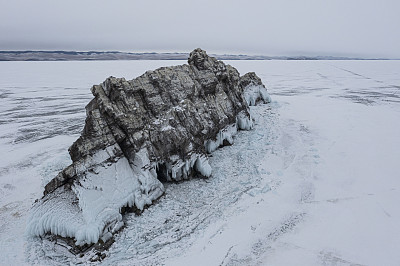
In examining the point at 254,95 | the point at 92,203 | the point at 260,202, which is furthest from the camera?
the point at 254,95

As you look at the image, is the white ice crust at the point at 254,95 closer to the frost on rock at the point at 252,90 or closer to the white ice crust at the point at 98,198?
the frost on rock at the point at 252,90

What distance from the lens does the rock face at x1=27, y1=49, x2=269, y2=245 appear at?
895 centimetres

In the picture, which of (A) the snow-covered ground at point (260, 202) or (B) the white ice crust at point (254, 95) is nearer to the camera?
(A) the snow-covered ground at point (260, 202)

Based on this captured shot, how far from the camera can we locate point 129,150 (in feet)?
36.2

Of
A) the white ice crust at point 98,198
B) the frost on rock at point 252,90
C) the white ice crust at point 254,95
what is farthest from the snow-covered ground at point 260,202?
the frost on rock at point 252,90

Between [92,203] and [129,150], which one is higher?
[129,150]

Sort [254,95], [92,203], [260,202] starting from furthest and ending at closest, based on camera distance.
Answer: [254,95] < [260,202] < [92,203]

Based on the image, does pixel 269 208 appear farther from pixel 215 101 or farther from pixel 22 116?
pixel 22 116

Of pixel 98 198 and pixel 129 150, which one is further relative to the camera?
pixel 129 150

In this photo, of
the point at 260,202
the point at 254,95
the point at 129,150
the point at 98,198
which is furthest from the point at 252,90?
the point at 98,198

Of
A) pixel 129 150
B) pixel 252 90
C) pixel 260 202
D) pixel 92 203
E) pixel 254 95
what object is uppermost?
pixel 252 90

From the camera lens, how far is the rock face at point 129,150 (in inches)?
352

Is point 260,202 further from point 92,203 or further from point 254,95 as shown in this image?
point 254,95

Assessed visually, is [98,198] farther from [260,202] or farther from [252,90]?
[252,90]
